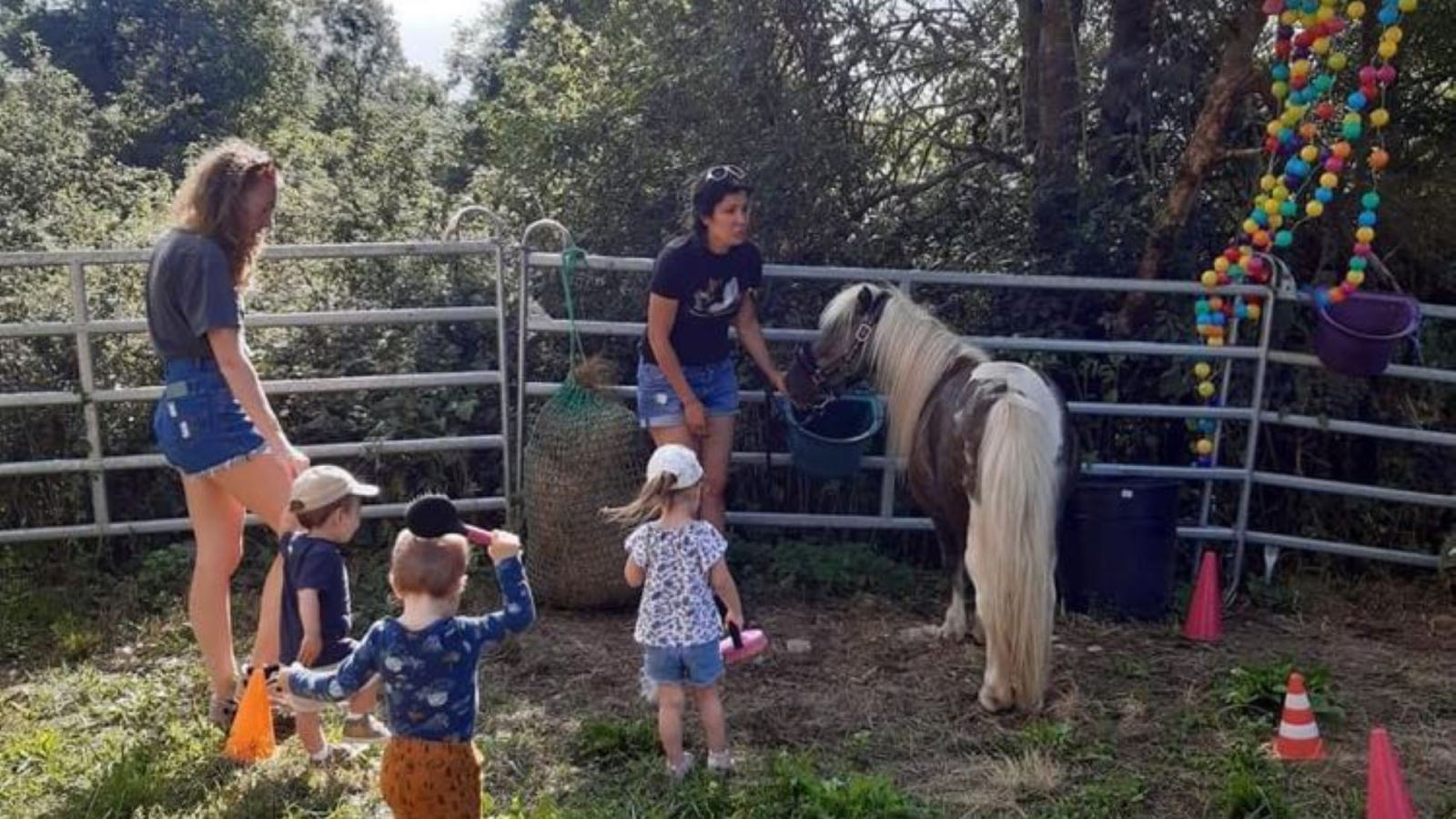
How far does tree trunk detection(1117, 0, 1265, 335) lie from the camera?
5.66 m

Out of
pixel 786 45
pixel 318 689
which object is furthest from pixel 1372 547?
pixel 318 689

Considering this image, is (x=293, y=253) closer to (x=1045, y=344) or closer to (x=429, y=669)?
(x=429, y=669)

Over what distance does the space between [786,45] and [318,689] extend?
15.2 ft

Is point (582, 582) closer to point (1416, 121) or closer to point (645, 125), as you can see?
point (645, 125)

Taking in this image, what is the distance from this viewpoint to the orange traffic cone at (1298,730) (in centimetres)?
370

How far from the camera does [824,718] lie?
4.13 metres

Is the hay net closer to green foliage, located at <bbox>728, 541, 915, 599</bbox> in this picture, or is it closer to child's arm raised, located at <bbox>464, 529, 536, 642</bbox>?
green foliage, located at <bbox>728, 541, 915, 599</bbox>

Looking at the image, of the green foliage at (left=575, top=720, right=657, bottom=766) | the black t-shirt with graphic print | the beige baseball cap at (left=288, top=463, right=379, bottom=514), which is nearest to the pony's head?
the black t-shirt with graphic print

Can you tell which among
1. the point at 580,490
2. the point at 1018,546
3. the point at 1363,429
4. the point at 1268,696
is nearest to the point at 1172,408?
the point at 1363,429

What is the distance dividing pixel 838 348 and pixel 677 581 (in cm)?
179

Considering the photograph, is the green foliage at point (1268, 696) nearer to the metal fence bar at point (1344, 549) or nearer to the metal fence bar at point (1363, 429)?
the metal fence bar at point (1344, 549)

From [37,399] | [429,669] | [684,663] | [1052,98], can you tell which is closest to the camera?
[429,669]

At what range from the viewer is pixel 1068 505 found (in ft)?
16.7

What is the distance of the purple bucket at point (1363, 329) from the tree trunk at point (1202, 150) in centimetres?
93
